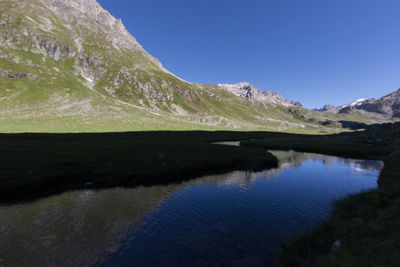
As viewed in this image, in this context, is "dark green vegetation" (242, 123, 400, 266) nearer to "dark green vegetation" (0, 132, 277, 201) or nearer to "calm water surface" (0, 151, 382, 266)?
"calm water surface" (0, 151, 382, 266)

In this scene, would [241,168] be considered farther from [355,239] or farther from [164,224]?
[355,239]

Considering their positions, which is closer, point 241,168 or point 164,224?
point 164,224

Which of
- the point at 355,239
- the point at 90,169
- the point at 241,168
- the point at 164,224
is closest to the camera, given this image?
the point at 355,239

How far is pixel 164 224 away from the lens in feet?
50.6

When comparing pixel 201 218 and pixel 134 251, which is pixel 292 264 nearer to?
pixel 201 218

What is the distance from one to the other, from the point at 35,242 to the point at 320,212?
24.4 m

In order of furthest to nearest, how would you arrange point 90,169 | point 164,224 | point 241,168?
point 241,168 → point 90,169 → point 164,224

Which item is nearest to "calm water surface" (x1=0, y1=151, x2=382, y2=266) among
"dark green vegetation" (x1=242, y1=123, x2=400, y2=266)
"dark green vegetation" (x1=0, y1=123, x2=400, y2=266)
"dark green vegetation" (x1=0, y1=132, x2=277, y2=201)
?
"dark green vegetation" (x1=242, y1=123, x2=400, y2=266)

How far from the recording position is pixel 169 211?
17625 mm

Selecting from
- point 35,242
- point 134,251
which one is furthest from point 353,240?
point 35,242

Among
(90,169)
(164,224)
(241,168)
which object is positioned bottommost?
(164,224)

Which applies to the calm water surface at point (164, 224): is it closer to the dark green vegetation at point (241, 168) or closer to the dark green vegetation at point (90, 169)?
the dark green vegetation at point (241, 168)

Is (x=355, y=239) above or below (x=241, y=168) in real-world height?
above

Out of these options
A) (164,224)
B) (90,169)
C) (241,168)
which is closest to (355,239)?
(164,224)
